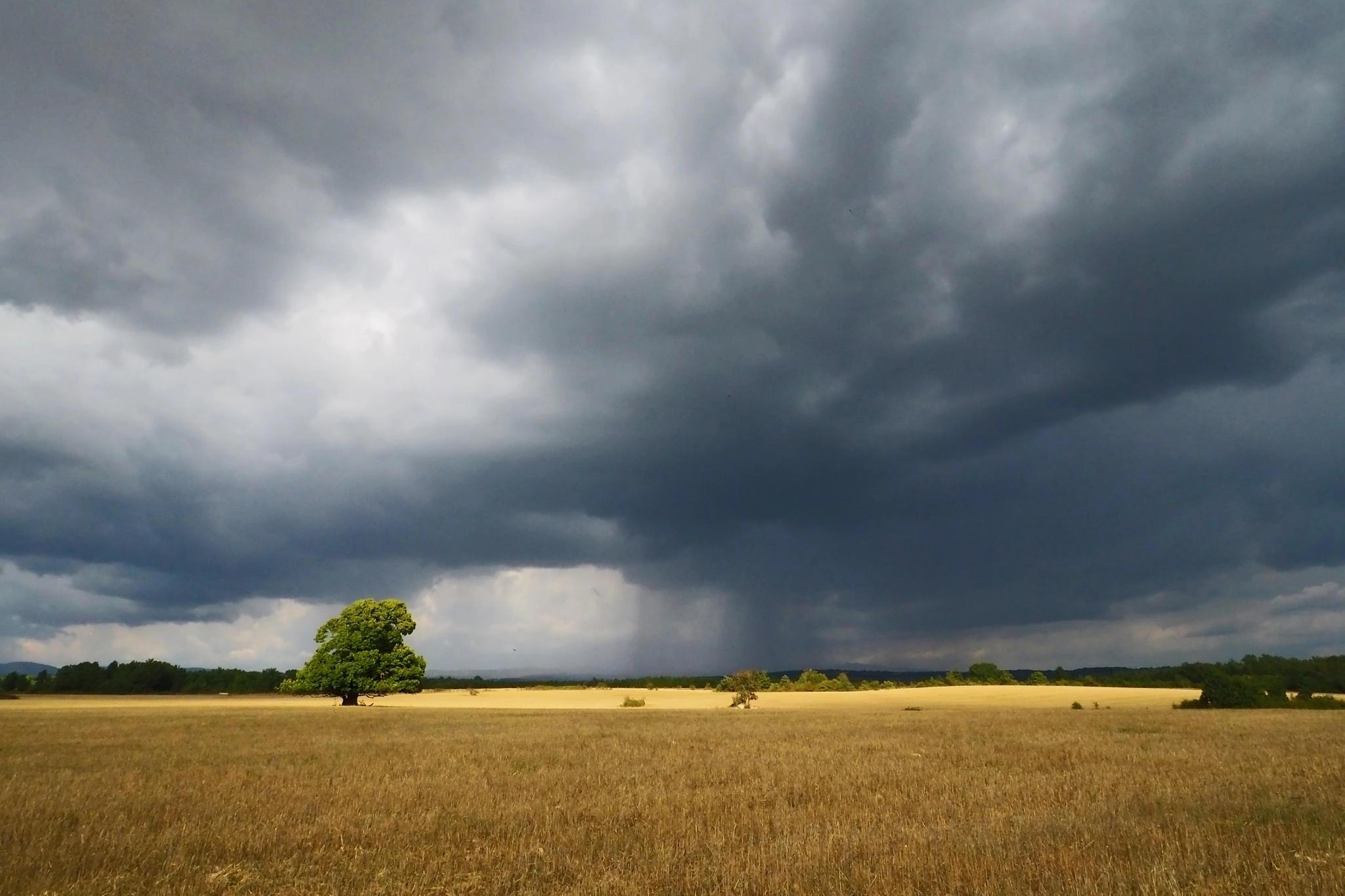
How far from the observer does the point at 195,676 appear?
164125 millimetres

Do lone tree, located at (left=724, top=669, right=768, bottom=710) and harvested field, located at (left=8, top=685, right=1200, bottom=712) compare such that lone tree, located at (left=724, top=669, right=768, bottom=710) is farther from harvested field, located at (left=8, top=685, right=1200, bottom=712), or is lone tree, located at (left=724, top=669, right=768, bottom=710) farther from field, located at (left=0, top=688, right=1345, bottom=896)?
field, located at (left=0, top=688, right=1345, bottom=896)

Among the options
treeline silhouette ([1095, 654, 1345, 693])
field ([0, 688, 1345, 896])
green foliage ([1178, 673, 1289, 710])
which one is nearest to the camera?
field ([0, 688, 1345, 896])

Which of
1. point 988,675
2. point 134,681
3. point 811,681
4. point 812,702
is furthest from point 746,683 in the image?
point 134,681

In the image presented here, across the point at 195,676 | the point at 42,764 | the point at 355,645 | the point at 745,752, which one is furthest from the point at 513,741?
the point at 195,676

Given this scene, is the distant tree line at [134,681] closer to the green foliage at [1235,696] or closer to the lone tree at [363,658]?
the lone tree at [363,658]

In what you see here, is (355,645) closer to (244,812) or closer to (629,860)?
(244,812)

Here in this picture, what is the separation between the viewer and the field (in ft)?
31.4

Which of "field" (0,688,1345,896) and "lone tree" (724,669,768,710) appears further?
"lone tree" (724,669,768,710)

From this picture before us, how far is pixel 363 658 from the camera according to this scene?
7831cm

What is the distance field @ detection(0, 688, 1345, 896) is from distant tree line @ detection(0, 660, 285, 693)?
490 ft

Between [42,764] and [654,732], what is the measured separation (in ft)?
77.4

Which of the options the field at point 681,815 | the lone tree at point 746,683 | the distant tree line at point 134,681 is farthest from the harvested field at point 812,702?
the field at point 681,815

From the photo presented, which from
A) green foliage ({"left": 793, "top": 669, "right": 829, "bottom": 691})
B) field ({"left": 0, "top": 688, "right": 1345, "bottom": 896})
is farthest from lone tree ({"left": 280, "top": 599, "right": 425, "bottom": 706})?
green foliage ({"left": 793, "top": 669, "right": 829, "bottom": 691})

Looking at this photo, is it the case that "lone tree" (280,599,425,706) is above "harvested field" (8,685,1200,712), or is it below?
above
